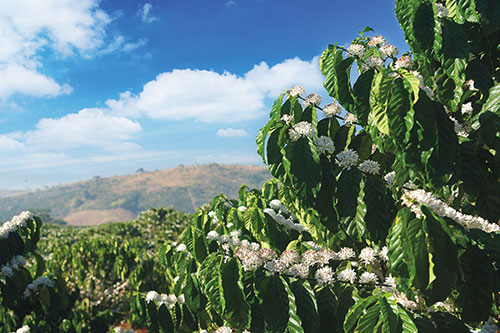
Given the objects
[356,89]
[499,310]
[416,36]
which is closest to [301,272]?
[356,89]

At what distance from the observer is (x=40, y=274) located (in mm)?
4793

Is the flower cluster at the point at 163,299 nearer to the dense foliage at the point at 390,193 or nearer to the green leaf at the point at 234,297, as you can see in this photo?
the dense foliage at the point at 390,193

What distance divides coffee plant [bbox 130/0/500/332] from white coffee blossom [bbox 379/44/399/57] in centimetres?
1

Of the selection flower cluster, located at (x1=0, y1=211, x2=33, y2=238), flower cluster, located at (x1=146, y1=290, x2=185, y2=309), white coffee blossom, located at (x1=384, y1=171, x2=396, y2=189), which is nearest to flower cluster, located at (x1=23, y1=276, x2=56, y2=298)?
flower cluster, located at (x1=0, y1=211, x2=33, y2=238)

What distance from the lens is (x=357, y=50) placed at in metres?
2.27

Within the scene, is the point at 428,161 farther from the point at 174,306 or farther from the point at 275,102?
the point at 174,306

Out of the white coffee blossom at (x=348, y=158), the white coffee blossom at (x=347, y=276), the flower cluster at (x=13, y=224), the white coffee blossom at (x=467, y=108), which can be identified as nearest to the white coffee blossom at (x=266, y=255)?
the white coffee blossom at (x=347, y=276)

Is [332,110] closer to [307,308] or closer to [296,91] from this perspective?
[296,91]

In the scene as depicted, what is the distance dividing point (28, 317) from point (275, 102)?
472 cm

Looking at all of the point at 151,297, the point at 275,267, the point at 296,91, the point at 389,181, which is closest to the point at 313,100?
the point at 296,91

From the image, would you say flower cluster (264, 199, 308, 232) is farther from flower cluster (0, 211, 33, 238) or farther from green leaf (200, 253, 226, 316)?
flower cluster (0, 211, 33, 238)

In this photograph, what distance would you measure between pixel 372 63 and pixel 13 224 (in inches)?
181

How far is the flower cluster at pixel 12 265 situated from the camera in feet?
12.5

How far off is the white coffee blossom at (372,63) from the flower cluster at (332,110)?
1.11 ft
